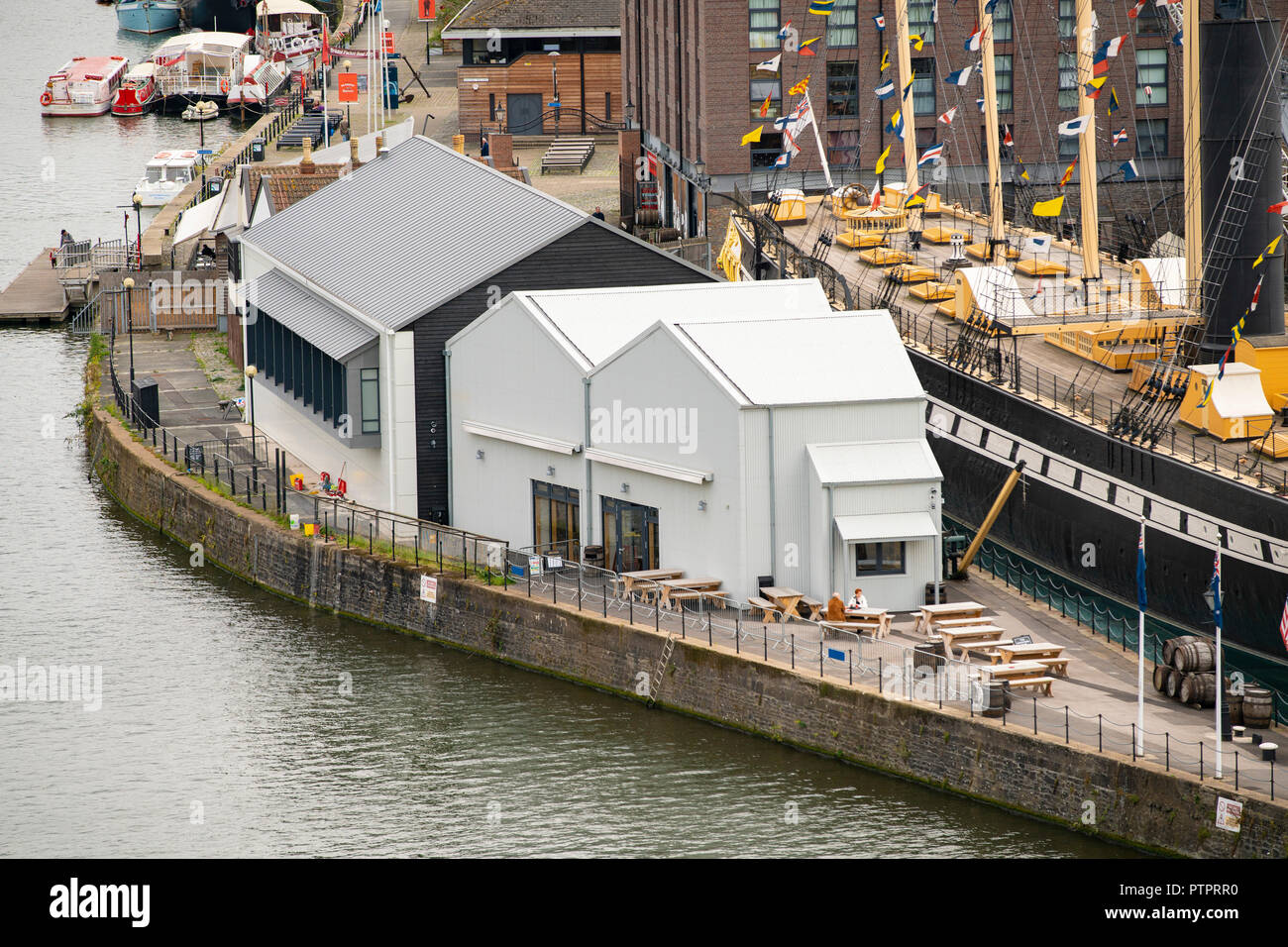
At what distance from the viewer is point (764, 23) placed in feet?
282

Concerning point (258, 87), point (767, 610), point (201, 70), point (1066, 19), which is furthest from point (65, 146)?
point (767, 610)

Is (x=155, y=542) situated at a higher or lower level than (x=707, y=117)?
lower

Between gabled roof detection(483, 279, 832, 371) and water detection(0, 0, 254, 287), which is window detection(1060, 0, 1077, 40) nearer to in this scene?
gabled roof detection(483, 279, 832, 371)

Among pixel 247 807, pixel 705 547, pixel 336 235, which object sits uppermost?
pixel 336 235

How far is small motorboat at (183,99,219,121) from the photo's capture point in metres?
139

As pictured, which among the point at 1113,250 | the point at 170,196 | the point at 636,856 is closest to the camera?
the point at 636,856

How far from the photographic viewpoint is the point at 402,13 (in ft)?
514

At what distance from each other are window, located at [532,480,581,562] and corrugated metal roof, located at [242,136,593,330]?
18.0ft

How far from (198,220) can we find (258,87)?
181 ft

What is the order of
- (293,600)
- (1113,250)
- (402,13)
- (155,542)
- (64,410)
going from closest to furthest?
(293,600)
(155,542)
(64,410)
(1113,250)
(402,13)

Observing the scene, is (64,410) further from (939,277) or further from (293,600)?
(939,277)

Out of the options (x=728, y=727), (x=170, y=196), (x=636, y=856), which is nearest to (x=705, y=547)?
(x=728, y=727)

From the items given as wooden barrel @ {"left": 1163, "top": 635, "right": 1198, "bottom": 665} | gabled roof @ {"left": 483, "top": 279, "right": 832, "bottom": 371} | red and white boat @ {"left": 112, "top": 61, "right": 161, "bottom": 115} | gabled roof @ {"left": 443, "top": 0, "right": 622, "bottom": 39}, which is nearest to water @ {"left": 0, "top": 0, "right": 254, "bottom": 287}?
red and white boat @ {"left": 112, "top": 61, "right": 161, "bottom": 115}

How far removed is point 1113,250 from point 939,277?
1700 cm
